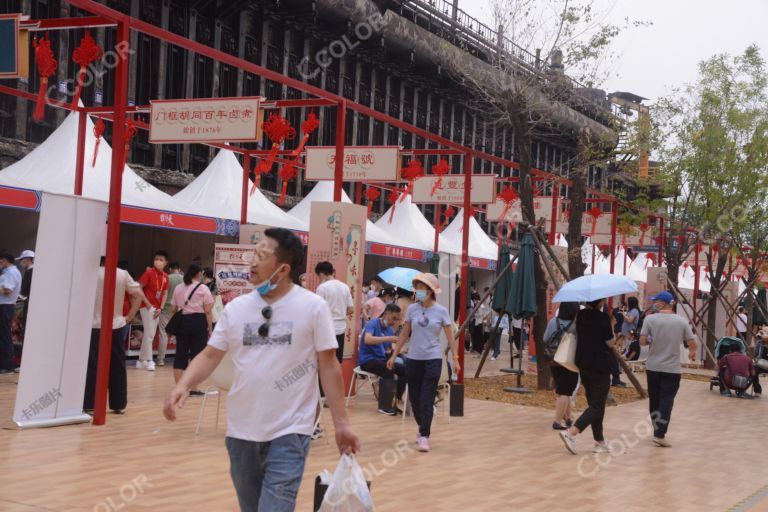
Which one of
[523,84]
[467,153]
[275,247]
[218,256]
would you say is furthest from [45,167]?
[275,247]

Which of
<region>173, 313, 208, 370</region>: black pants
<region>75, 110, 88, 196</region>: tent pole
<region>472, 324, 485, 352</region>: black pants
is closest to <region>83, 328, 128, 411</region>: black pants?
<region>173, 313, 208, 370</region>: black pants

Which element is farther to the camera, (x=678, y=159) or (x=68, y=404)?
(x=678, y=159)

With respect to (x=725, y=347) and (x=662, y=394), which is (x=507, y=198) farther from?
(x=662, y=394)

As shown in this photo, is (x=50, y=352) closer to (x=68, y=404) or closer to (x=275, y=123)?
(x=68, y=404)

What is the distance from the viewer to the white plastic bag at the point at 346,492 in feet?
13.9

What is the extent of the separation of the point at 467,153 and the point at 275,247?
1120 centimetres

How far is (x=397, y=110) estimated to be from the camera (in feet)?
119

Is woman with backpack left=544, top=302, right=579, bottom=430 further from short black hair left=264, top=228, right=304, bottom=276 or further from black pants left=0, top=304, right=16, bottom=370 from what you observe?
black pants left=0, top=304, right=16, bottom=370

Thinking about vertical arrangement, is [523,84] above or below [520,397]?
above

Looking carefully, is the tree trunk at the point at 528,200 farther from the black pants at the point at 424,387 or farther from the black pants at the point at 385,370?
the black pants at the point at 424,387

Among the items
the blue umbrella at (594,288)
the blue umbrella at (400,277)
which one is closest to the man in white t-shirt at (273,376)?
the blue umbrella at (594,288)

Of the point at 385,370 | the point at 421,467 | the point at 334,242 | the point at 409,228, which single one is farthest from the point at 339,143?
the point at 409,228

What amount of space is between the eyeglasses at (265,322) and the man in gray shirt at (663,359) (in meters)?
7.08

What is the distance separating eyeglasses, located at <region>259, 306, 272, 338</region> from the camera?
4184mm
